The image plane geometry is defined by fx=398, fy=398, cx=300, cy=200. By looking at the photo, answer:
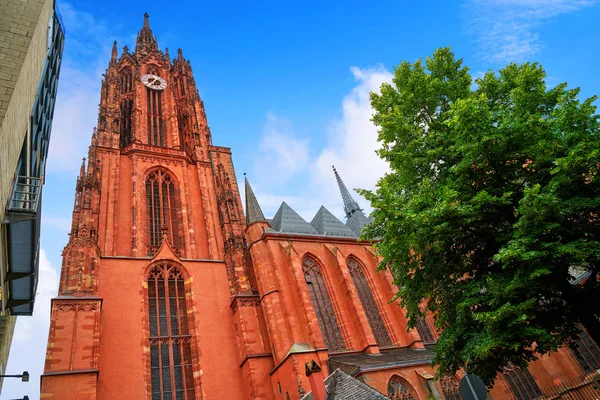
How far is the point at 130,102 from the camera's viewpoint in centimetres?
3142

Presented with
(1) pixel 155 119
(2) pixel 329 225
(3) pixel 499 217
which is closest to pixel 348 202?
(2) pixel 329 225

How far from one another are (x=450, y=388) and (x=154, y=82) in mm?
29952

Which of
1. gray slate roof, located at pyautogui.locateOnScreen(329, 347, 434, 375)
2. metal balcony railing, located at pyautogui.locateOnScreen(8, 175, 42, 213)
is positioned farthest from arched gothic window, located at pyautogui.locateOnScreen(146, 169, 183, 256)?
metal balcony railing, located at pyautogui.locateOnScreen(8, 175, 42, 213)

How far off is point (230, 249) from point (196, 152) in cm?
896

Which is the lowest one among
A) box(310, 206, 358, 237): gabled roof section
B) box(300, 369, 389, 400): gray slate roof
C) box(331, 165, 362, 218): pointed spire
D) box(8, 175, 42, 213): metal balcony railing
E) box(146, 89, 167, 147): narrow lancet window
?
box(300, 369, 389, 400): gray slate roof

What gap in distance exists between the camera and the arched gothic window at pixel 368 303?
21609 mm

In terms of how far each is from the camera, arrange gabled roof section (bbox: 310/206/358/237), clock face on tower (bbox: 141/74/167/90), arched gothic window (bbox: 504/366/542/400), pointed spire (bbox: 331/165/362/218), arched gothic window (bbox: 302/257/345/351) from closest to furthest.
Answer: arched gothic window (bbox: 504/366/542/400)
arched gothic window (bbox: 302/257/345/351)
gabled roof section (bbox: 310/206/358/237)
clock face on tower (bbox: 141/74/167/90)
pointed spire (bbox: 331/165/362/218)

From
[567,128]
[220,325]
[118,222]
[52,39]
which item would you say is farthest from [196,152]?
[567,128]

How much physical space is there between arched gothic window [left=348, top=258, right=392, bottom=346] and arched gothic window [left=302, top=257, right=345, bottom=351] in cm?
229

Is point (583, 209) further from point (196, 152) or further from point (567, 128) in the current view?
point (196, 152)

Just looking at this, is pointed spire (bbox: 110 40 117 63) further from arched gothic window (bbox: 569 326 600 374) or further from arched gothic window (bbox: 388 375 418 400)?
arched gothic window (bbox: 569 326 600 374)

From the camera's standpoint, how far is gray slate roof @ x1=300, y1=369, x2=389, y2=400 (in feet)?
38.4

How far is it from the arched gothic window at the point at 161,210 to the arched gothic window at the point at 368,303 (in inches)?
408

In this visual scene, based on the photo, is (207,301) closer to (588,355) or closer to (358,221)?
(358,221)
